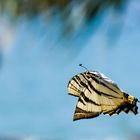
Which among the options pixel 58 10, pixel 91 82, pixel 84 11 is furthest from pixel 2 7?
pixel 91 82

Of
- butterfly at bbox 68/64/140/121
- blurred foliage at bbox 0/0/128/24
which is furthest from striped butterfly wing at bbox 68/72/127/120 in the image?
blurred foliage at bbox 0/0/128/24

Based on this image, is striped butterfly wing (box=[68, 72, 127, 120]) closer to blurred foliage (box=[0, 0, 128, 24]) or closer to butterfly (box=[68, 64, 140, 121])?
butterfly (box=[68, 64, 140, 121])

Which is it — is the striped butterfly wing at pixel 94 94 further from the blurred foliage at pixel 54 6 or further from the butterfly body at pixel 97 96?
the blurred foliage at pixel 54 6

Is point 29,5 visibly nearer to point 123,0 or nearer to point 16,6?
point 16,6

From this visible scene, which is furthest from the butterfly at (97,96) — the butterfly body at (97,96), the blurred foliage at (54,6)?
the blurred foliage at (54,6)

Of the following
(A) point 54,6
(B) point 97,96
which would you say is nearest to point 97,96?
(B) point 97,96

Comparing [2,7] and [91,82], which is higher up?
[91,82]

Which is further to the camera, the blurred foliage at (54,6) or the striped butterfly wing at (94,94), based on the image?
the striped butterfly wing at (94,94)
